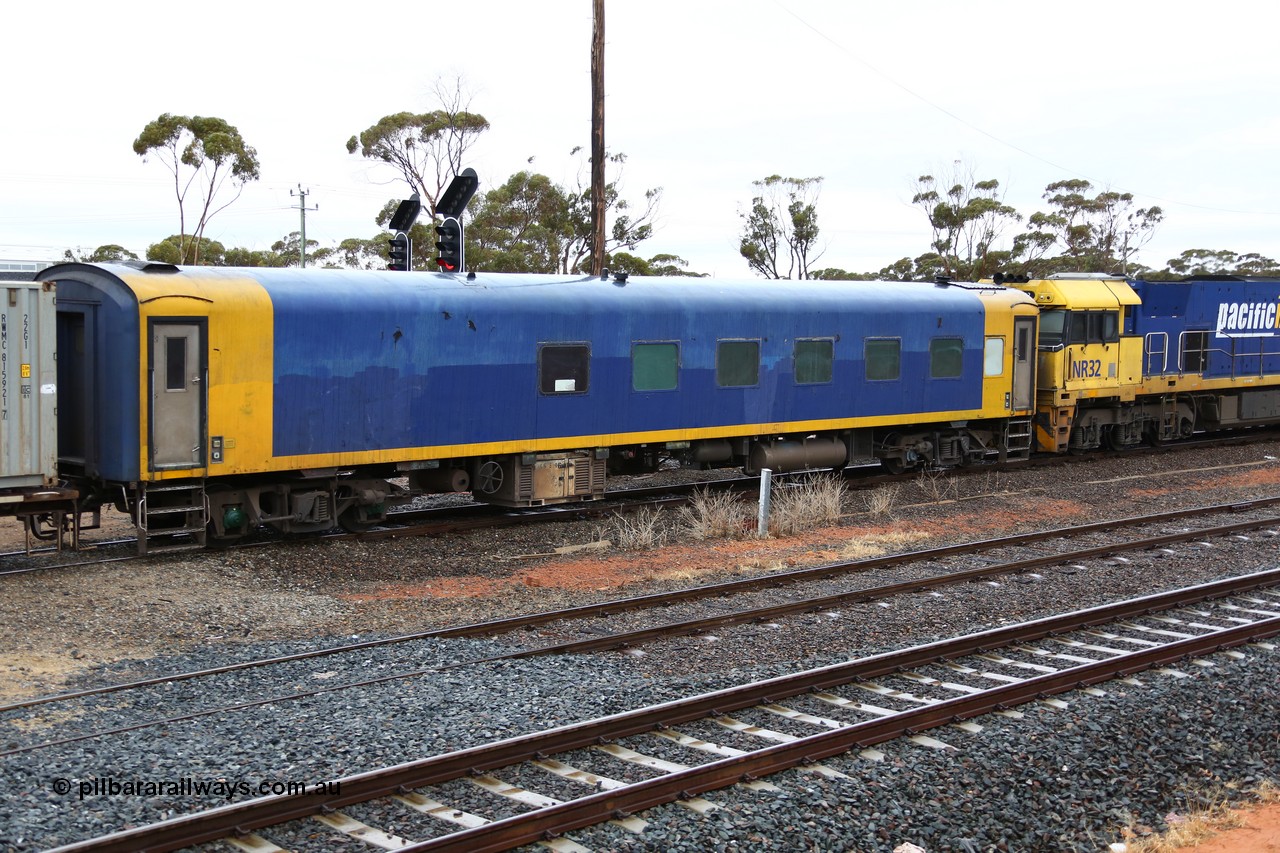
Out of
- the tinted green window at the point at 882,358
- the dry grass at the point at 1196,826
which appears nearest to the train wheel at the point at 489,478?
the tinted green window at the point at 882,358

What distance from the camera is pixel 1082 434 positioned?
24.6 meters

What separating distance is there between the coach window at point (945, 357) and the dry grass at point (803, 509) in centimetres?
393

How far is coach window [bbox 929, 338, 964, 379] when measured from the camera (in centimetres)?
2102

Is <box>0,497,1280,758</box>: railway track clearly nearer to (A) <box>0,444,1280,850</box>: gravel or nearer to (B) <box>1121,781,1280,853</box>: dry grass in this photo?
(A) <box>0,444,1280,850</box>: gravel

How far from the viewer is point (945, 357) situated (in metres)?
21.2

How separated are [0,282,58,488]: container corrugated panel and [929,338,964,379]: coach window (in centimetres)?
1392

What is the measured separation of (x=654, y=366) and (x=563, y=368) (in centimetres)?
156

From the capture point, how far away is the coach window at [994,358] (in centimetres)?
2191

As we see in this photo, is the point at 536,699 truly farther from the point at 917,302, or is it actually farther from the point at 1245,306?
the point at 1245,306

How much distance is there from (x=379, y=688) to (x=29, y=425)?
19.8 feet

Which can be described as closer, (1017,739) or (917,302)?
(1017,739)

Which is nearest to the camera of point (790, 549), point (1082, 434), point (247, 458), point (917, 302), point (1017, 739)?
point (1017, 739)

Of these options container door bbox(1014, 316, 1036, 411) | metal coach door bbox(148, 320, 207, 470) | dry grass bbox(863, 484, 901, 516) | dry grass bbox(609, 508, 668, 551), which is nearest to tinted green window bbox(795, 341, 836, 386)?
dry grass bbox(863, 484, 901, 516)

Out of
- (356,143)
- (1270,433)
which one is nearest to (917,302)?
(1270,433)
